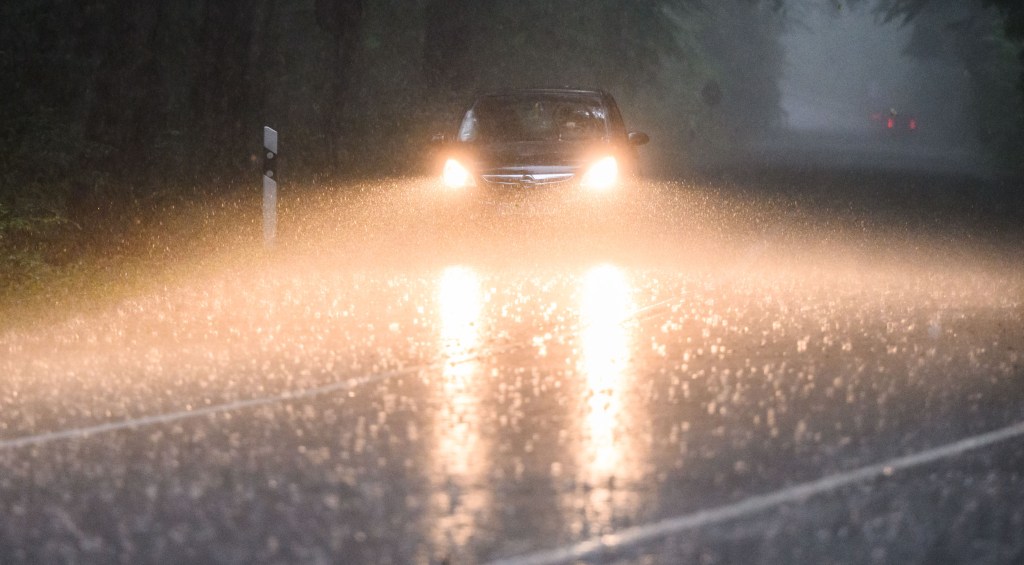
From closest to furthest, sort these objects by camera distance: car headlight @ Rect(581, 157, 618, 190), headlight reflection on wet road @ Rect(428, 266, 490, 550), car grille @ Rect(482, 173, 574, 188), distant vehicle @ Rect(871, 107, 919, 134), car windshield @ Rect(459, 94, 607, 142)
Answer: headlight reflection on wet road @ Rect(428, 266, 490, 550) < car grille @ Rect(482, 173, 574, 188) < car headlight @ Rect(581, 157, 618, 190) < car windshield @ Rect(459, 94, 607, 142) < distant vehicle @ Rect(871, 107, 919, 134)

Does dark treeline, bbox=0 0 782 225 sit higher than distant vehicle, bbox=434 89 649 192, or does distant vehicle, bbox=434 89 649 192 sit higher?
dark treeline, bbox=0 0 782 225

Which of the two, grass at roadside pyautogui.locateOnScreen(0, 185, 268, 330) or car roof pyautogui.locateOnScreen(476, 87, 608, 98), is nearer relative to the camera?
grass at roadside pyautogui.locateOnScreen(0, 185, 268, 330)

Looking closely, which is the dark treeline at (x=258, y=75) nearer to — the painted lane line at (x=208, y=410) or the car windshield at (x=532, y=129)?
the car windshield at (x=532, y=129)

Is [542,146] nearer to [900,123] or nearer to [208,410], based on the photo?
[208,410]

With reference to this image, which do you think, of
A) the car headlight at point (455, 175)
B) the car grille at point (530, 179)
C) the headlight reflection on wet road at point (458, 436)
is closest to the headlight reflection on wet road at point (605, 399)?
the headlight reflection on wet road at point (458, 436)


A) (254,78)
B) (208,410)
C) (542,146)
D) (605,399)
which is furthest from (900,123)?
(208,410)

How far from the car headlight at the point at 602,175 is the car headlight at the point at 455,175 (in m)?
1.23

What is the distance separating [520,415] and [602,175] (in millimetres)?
9749

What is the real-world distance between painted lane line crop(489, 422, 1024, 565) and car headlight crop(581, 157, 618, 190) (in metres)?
10.1

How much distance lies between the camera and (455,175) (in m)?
18.0

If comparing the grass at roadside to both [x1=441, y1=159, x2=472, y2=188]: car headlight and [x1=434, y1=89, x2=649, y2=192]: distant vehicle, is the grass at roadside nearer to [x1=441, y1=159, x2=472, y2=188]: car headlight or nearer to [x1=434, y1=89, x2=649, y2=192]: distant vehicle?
[x1=441, y1=159, x2=472, y2=188]: car headlight

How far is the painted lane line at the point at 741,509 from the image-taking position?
581 cm

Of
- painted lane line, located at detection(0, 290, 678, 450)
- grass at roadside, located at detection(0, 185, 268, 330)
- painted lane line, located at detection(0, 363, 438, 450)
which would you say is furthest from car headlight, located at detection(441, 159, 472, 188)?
painted lane line, located at detection(0, 363, 438, 450)

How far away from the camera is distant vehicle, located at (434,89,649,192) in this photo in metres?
17.7
